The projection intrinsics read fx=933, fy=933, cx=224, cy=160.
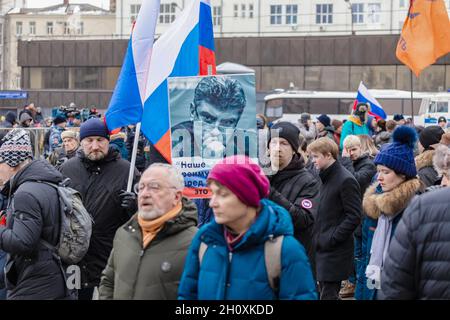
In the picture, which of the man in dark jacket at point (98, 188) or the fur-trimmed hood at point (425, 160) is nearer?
the man in dark jacket at point (98, 188)

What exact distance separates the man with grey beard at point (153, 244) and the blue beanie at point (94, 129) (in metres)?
2.68

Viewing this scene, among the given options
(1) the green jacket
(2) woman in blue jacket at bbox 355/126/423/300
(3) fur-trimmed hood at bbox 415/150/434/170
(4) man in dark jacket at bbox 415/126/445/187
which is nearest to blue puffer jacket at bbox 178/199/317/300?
(1) the green jacket

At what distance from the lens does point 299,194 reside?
7312 mm

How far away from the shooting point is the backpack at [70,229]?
21.2ft

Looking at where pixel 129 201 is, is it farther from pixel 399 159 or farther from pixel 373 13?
pixel 373 13

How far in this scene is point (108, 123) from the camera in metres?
7.87

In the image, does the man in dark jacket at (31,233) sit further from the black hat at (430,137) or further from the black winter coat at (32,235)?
the black hat at (430,137)

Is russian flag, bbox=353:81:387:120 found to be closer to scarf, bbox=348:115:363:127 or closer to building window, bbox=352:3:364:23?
scarf, bbox=348:115:363:127

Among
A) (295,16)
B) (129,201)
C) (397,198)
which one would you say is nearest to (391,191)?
(397,198)

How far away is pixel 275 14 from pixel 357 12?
Result: 5.52 metres

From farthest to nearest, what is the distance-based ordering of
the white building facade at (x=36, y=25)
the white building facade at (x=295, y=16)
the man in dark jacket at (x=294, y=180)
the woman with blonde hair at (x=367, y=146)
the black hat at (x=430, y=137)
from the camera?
the white building facade at (x=36, y=25) < the white building facade at (x=295, y=16) < the woman with blonde hair at (x=367, y=146) < the black hat at (x=430, y=137) < the man in dark jacket at (x=294, y=180)

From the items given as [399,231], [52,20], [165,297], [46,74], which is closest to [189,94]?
[165,297]

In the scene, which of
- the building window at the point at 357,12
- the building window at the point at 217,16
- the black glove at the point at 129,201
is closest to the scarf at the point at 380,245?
the black glove at the point at 129,201
